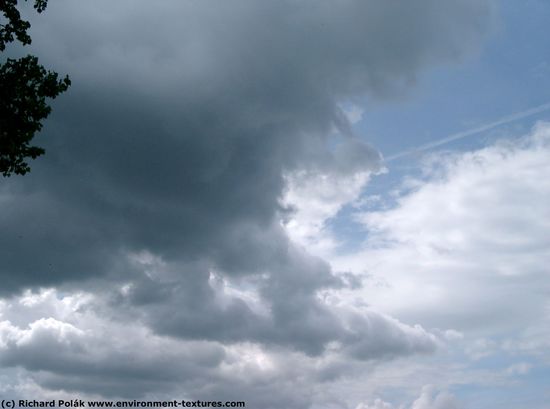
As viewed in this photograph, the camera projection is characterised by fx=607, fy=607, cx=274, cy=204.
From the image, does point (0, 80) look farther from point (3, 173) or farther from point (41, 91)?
point (3, 173)

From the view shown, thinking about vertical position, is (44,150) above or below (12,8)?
below

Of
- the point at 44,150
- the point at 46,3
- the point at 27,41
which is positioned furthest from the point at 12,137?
the point at 46,3

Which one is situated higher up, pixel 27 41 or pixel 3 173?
pixel 27 41

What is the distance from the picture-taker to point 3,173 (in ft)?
100

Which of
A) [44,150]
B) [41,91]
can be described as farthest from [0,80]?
[44,150]

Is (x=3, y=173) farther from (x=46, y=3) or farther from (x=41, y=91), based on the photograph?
(x=46, y=3)

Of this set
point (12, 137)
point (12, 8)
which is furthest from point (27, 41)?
point (12, 137)

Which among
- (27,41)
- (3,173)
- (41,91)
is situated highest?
(27,41)

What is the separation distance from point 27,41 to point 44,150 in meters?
5.72

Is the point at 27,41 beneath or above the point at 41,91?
above

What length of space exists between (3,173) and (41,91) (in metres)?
4.59

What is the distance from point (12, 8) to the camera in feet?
103

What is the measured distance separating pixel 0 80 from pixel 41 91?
196cm

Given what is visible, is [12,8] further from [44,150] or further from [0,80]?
[44,150]
